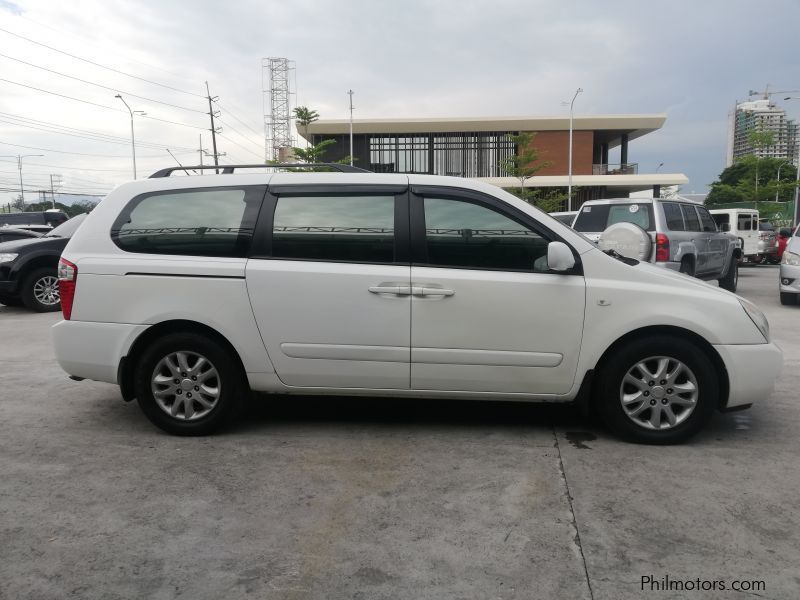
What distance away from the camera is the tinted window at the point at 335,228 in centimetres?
426

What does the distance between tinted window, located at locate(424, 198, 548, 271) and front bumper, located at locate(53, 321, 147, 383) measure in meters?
2.00

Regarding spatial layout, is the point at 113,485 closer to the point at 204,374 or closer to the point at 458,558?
the point at 204,374

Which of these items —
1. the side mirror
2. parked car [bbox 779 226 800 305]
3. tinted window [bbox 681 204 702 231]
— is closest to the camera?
the side mirror

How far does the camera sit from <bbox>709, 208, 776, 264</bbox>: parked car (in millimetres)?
21766

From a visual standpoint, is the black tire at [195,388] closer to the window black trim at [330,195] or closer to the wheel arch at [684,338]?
the window black trim at [330,195]

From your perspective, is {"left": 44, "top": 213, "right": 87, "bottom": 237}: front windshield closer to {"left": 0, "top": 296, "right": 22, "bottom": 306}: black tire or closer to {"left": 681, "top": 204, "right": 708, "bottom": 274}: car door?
{"left": 0, "top": 296, "right": 22, "bottom": 306}: black tire

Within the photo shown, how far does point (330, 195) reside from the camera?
4367 mm

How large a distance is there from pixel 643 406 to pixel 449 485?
143 cm

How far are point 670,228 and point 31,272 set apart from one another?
33.6 feet

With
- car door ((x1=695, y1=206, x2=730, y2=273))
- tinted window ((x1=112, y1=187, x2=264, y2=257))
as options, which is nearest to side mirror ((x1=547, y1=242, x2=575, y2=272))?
tinted window ((x1=112, y1=187, x2=264, y2=257))

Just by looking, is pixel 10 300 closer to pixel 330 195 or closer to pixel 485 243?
pixel 330 195

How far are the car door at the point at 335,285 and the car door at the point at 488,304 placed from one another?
13 centimetres

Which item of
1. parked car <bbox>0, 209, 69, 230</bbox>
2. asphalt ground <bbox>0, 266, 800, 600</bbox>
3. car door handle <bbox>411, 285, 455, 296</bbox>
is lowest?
asphalt ground <bbox>0, 266, 800, 600</bbox>

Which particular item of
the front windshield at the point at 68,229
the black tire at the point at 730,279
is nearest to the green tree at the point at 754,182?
the black tire at the point at 730,279
